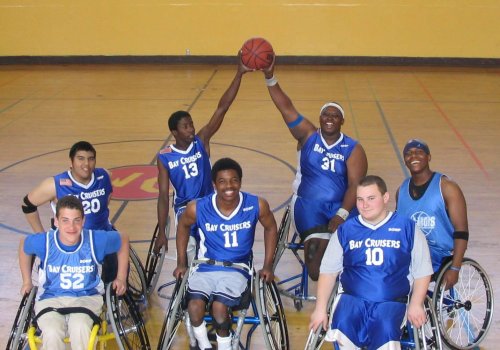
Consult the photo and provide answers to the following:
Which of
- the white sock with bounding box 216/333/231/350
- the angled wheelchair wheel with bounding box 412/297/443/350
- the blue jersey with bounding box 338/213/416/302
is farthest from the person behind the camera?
the white sock with bounding box 216/333/231/350

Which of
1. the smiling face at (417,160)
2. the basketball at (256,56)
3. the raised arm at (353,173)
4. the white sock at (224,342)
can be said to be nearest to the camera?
the white sock at (224,342)

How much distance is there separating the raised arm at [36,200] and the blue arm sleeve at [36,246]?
0.58m

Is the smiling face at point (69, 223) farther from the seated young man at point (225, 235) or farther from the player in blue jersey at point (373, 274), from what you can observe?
the player in blue jersey at point (373, 274)

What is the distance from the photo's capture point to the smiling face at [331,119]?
4199 millimetres

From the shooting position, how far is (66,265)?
334 centimetres

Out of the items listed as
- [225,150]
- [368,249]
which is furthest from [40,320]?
[225,150]

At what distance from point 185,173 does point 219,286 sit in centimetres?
107

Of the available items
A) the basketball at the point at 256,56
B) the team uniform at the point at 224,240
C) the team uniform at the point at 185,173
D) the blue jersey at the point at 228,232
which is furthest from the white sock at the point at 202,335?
the basketball at the point at 256,56

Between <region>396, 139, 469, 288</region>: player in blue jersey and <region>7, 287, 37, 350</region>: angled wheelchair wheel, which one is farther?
<region>396, 139, 469, 288</region>: player in blue jersey

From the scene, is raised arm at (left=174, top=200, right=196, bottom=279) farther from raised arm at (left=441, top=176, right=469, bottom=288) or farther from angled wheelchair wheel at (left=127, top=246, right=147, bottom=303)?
raised arm at (left=441, top=176, right=469, bottom=288)
